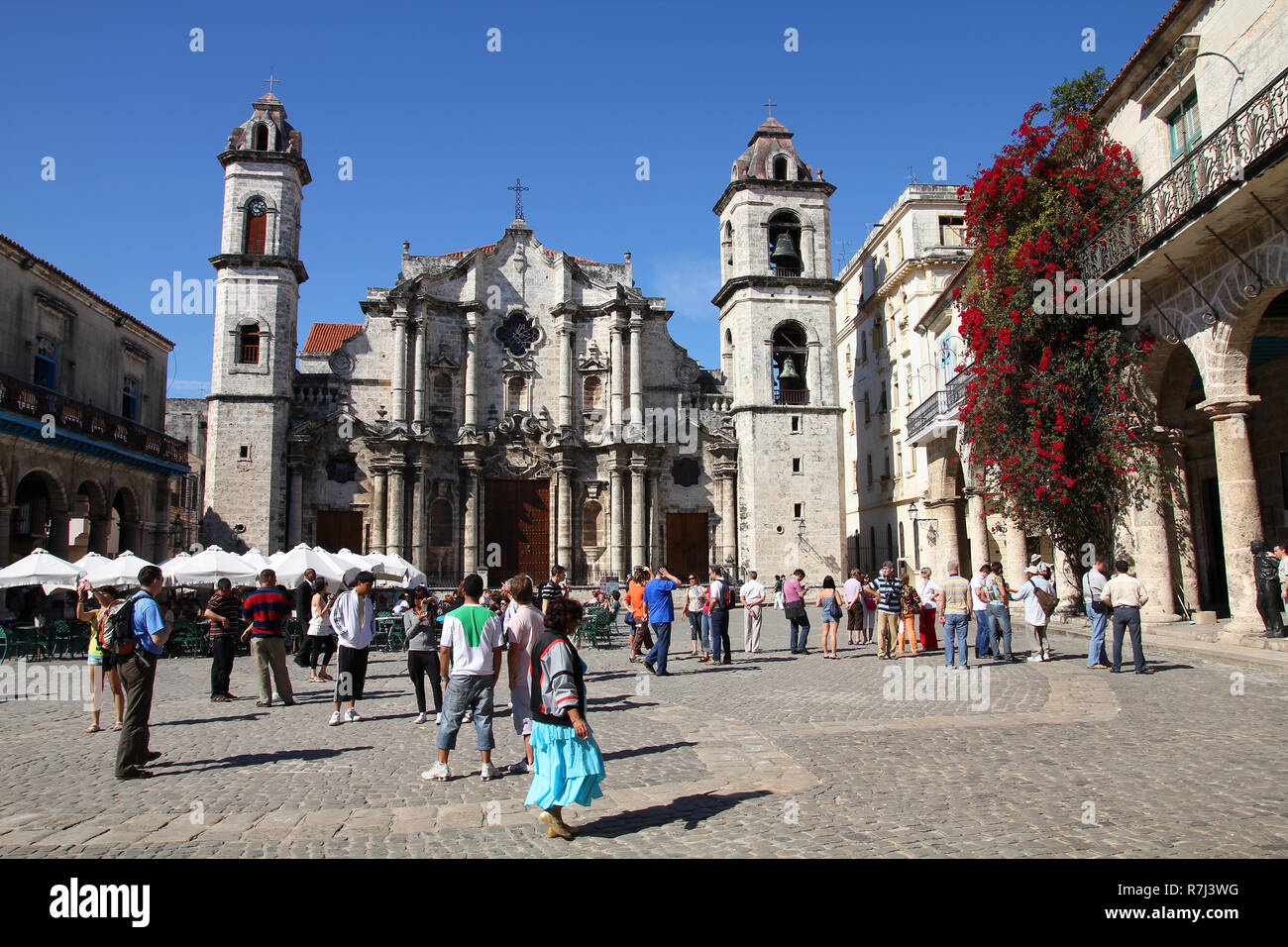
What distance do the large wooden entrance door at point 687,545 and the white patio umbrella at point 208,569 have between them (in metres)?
19.5

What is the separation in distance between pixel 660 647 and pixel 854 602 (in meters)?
6.37

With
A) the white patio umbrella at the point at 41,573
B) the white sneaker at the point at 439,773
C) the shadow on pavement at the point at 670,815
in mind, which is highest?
the white patio umbrella at the point at 41,573

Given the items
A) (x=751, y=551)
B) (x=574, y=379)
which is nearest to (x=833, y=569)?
(x=751, y=551)

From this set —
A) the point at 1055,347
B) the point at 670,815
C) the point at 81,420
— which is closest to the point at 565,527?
the point at 81,420

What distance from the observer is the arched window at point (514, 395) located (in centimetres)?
3588

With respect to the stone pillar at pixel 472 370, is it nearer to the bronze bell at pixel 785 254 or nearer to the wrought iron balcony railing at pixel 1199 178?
the bronze bell at pixel 785 254

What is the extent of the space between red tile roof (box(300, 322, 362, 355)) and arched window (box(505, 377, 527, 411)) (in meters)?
12.3

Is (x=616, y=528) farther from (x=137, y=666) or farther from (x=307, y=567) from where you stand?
(x=137, y=666)

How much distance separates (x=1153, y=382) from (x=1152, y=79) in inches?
206

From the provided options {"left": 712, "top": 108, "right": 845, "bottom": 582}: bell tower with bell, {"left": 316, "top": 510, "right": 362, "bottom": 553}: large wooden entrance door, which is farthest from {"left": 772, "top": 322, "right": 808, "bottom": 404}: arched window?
{"left": 316, "top": 510, "right": 362, "bottom": 553}: large wooden entrance door

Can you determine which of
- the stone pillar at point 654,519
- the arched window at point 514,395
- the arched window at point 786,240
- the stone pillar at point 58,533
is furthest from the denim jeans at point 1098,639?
the arched window at point 514,395

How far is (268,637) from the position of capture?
Result: 35.9 feet

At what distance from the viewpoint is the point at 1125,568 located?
458 inches
